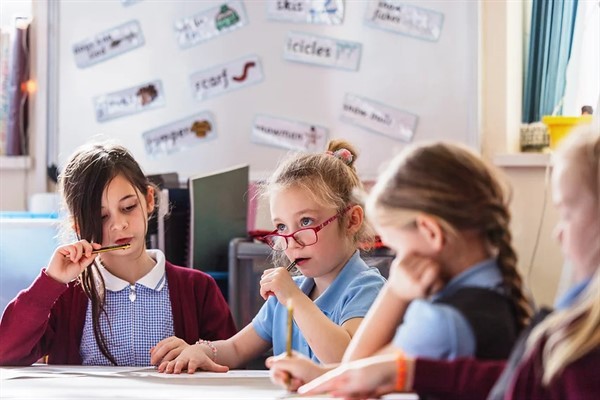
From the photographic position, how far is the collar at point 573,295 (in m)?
0.78

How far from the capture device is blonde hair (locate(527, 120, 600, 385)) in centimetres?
74

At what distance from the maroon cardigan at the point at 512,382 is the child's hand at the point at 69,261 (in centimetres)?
92

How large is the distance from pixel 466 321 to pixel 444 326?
2cm

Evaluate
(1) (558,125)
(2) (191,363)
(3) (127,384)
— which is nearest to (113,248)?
(2) (191,363)

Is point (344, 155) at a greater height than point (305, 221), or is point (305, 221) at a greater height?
point (344, 155)

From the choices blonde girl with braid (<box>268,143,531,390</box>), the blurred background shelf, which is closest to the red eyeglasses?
blonde girl with braid (<box>268,143,531,390</box>)

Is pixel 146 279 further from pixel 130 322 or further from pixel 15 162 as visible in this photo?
pixel 15 162

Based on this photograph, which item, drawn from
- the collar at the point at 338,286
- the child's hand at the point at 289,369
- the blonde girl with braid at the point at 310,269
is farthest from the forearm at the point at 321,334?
the child's hand at the point at 289,369

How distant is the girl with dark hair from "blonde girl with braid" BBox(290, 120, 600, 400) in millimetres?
914

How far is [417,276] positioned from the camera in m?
0.86

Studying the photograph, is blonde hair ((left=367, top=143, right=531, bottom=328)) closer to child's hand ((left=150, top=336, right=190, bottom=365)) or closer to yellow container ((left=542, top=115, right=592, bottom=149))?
child's hand ((left=150, top=336, right=190, bottom=365))

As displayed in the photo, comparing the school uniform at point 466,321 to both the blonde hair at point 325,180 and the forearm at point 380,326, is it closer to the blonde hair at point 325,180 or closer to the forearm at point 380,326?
the forearm at point 380,326

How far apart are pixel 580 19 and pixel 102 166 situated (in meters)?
1.94

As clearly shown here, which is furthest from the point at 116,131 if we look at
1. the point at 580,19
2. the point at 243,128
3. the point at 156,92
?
the point at 580,19
